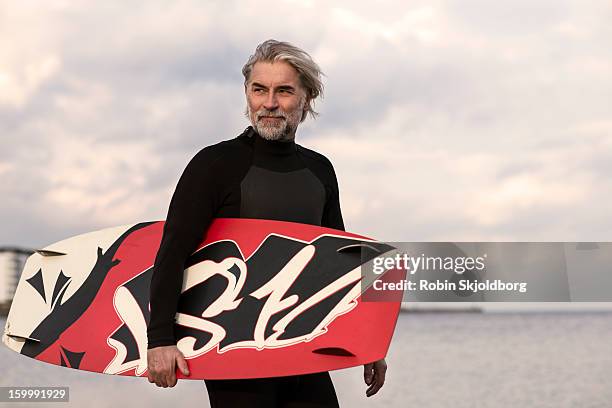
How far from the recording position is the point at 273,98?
264cm

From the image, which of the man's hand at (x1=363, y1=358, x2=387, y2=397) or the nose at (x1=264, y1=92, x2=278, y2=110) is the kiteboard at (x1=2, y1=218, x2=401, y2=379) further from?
the nose at (x1=264, y1=92, x2=278, y2=110)

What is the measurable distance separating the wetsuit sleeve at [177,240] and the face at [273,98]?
0.83ft

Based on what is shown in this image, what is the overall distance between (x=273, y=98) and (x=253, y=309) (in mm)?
763

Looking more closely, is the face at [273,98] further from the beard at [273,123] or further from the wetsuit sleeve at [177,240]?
the wetsuit sleeve at [177,240]

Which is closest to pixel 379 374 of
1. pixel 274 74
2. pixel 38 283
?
pixel 274 74

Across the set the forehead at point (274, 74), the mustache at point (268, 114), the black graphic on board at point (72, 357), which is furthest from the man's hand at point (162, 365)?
the forehead at point (274, 74)

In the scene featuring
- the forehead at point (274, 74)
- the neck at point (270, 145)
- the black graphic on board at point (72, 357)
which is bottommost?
the black graphic on board at point (72, 357)

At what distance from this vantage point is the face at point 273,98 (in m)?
2.65

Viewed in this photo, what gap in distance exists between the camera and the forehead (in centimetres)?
265
